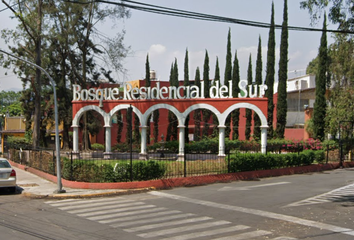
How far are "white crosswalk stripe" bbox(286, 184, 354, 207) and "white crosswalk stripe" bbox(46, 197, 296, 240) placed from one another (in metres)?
4.14

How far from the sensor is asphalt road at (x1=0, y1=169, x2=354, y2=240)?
970 centimetres

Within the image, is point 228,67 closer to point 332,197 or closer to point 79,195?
point 332,197

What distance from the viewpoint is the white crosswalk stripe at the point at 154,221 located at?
957 cm

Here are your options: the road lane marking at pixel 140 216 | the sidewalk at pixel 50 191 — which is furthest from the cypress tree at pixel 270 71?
the road lane marking at pixel 140 216

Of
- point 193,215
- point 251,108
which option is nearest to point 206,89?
point 251,108

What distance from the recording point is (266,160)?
22266 millimetres

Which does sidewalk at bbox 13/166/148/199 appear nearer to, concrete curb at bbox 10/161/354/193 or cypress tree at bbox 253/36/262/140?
concrete curb at bbox 10/161/354/193

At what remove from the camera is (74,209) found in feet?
43.1

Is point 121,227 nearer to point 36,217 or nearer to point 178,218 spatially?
point 178,218

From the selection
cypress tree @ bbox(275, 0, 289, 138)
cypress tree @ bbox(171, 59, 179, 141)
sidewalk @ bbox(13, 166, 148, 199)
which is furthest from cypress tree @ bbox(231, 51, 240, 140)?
sidewalk @ bbox(13, 166, 148, 199)

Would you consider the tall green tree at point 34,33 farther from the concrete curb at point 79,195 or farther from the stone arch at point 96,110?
the concrete curb at point 79,195

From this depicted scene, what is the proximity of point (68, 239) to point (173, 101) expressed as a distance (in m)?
19.9

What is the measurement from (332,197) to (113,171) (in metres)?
9.48

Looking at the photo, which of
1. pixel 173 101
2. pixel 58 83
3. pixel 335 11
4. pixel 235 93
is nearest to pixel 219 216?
pixel 335 11
